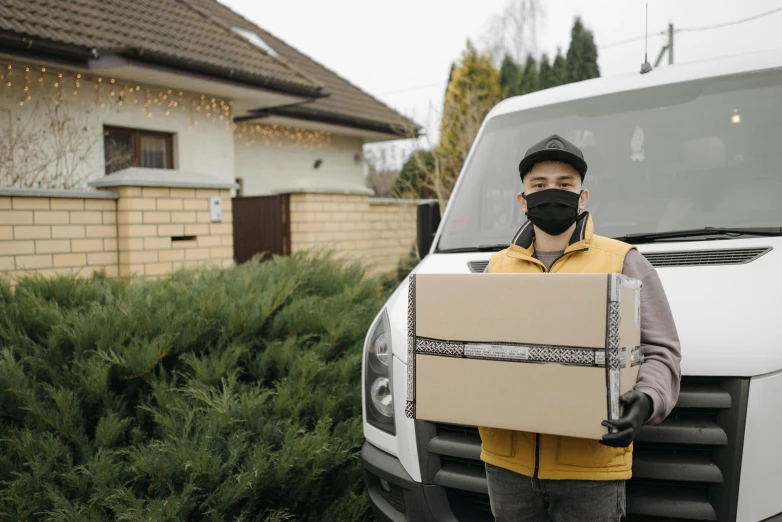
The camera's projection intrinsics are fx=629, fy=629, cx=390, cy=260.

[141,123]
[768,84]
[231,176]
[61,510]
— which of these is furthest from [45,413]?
[231,176]

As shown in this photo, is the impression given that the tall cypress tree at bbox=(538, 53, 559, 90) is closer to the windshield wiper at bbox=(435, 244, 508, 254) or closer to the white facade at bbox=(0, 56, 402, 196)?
the white facade at bbox=(0, 56, 402, 196)

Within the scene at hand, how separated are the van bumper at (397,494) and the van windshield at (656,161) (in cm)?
120

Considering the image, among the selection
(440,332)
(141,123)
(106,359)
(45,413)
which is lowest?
(45,413)

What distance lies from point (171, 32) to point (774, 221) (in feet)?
31.9

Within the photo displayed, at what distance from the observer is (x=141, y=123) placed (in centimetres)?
1011

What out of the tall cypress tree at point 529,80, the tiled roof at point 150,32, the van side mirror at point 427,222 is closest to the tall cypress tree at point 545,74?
the tall cypress tree at point 529,80

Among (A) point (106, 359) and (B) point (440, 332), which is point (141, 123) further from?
(B) point (440, 332)

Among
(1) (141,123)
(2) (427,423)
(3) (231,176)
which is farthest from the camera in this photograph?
(3) (231,176)

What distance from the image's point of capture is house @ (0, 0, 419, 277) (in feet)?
19.6

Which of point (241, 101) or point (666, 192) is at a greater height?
point (241, 101)

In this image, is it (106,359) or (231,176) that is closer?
(106,359)

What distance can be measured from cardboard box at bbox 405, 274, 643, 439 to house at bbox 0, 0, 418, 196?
5.05m

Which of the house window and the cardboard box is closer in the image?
the cardboard box

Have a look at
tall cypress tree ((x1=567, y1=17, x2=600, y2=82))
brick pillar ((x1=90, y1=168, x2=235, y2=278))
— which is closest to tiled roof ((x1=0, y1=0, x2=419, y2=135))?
brick pillar ((x1=90, y1=168, x2=235, y2=278))
